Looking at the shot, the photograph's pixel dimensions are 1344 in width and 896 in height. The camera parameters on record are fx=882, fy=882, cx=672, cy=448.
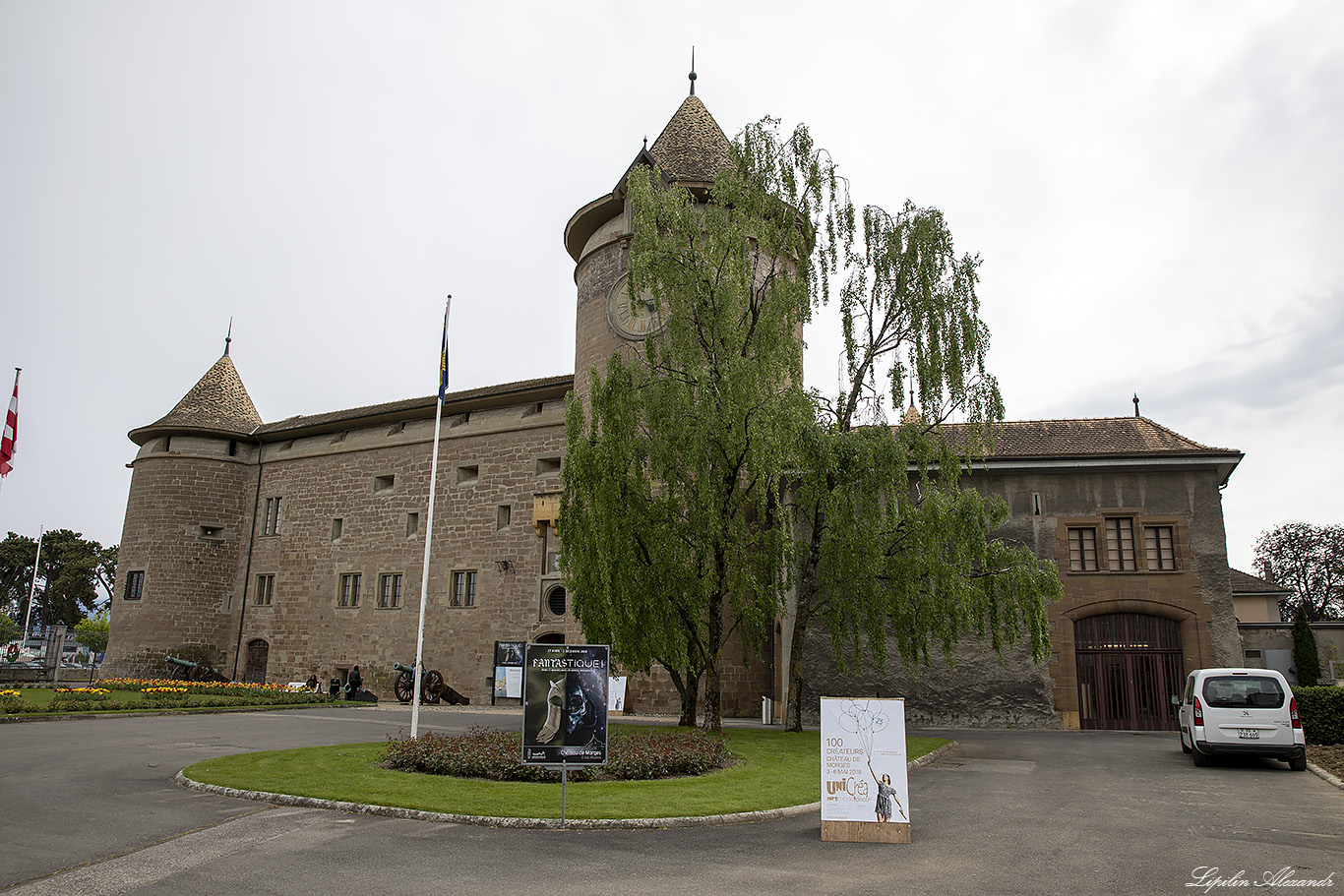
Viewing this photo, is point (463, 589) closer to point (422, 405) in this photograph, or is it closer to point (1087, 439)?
point (422, 405)

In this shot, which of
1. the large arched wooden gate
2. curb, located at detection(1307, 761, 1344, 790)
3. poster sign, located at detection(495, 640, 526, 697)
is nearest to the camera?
curb, located at detection(1307, 761, 1344, 790)

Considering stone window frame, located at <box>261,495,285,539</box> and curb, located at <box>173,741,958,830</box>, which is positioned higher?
stone window frame, located at <box>261,495,285,539</box>

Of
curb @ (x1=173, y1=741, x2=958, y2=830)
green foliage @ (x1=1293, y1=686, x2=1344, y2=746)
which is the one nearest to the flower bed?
curb @ (x1=173, y1=741, x2=958, y2=830)

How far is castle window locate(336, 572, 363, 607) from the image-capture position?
111ft

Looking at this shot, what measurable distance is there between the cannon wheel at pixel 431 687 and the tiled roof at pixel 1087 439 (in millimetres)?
17721

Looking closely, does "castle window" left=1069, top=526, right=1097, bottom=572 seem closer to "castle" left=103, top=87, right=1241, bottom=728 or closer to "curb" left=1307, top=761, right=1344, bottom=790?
"castle" left=103, top=87, right=1241, bottom=728

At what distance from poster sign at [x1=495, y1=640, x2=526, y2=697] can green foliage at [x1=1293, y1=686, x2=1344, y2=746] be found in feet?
61.6

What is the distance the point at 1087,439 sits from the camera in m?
21.8

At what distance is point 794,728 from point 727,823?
958cm

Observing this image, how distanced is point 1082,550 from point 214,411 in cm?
3459

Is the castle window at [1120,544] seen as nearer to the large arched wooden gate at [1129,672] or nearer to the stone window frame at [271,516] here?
the large arched wooden gate at [1129,672]

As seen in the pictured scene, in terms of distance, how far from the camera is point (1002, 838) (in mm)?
7859

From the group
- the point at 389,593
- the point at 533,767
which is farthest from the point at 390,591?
the point at 533,767

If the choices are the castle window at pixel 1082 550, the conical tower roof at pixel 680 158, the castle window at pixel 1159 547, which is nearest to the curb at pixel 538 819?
the castle window at pixel 1082 550
